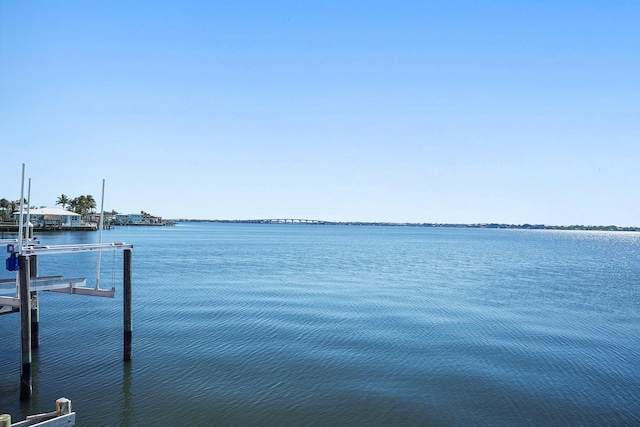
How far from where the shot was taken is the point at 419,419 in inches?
521

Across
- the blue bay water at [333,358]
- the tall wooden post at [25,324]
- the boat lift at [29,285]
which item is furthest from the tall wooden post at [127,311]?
the tall wooden post at [25,324]

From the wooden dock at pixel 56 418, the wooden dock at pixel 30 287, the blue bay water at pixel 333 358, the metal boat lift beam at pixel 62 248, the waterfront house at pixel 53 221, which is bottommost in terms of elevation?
the blue bay water at pixel 333 358

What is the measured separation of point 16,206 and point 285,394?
6422 inches

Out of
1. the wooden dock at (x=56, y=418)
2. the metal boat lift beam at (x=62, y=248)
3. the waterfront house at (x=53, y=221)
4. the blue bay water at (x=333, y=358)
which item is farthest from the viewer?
the waterfront house at (x=53, y=221)

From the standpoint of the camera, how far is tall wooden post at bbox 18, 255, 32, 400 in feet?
42.8

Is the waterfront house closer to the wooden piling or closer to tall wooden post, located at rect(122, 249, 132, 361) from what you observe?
tall wooden post, located at rect(122, 249, 132, 361)

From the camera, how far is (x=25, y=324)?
13.1 metres

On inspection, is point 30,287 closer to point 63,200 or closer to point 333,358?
point 333,358

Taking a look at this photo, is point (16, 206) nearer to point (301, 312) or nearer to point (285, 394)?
point (301, 312)

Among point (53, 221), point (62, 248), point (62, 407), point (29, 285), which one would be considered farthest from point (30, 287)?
point (53, 221)

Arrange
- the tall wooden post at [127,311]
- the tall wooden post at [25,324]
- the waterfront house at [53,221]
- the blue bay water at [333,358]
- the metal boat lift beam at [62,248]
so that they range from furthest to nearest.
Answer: the waterfront house at [53,221] → the tall wooden post at [127,311] → the metal boat lift beam at [62,248] → the blue bay water at [333,358] → the tall wooden post at [25,324]

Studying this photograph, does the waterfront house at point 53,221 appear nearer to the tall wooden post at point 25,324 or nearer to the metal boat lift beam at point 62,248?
the metal boat lift beam at point 62,248

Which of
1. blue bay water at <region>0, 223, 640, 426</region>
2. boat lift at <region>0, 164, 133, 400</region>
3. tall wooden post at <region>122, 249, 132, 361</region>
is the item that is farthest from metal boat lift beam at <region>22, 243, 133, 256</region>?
Answer: blue bay water at <region>0, 223, 640, 426</region>

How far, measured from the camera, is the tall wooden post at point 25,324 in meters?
13.0
